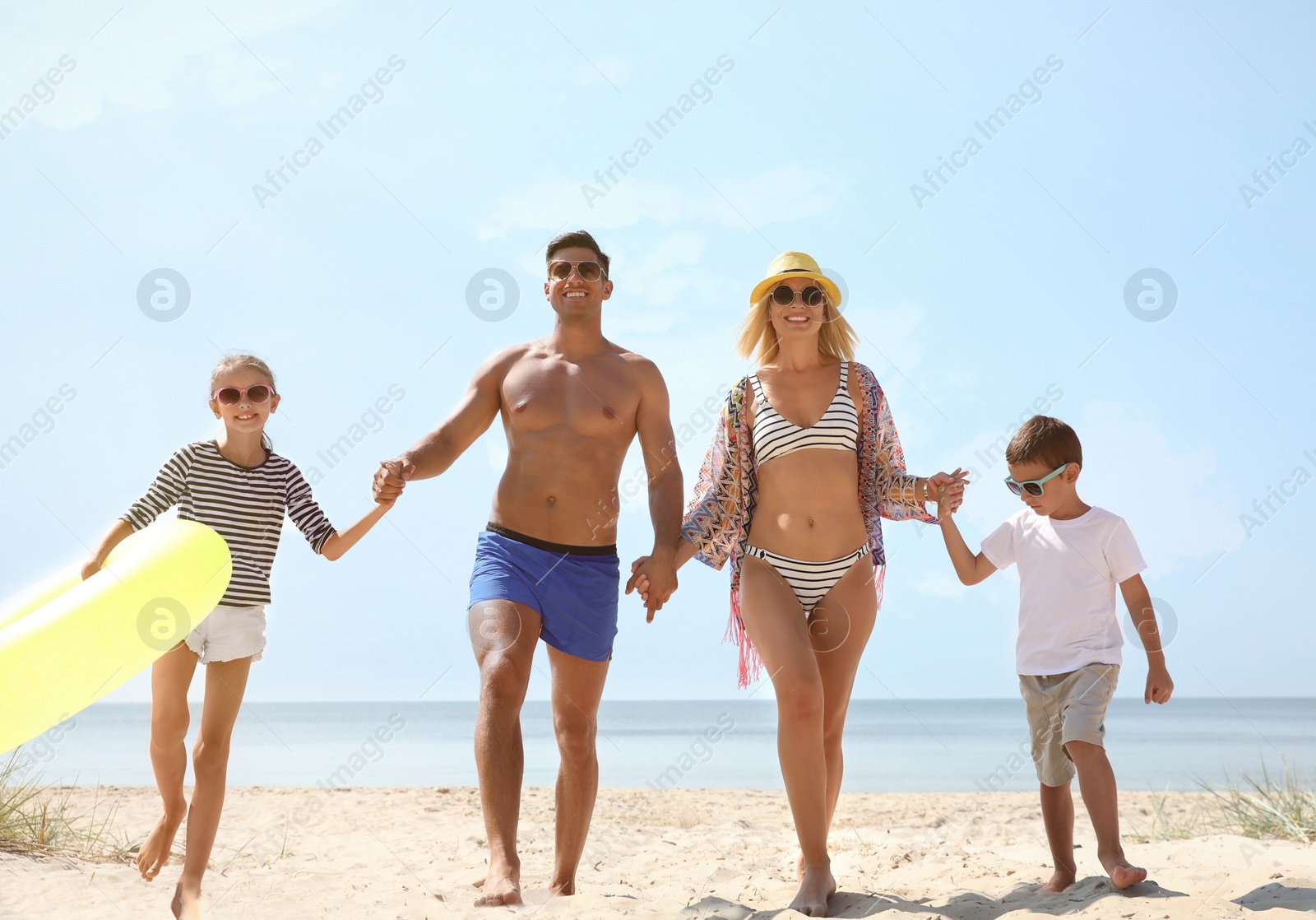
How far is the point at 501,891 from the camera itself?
3.68 metres

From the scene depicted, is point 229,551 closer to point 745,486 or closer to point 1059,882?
point 745,486

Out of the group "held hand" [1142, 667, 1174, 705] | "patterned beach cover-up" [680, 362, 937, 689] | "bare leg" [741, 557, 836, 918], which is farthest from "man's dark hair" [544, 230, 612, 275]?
"held hand" [1142, 667, 1174, 705]

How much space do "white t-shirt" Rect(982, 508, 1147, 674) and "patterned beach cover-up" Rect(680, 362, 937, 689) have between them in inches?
21.1

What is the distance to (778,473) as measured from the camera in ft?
14.4

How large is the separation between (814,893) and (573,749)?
1.23 metres

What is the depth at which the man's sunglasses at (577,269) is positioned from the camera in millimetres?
4848

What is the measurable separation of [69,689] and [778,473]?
2819 millimetres

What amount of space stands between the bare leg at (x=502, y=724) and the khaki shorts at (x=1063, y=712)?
207cm

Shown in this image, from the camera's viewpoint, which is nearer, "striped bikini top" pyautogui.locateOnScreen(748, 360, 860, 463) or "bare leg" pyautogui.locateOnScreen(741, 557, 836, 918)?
"bare leg" pyautogui.locateOnScreen(741, 557, 836, 918)

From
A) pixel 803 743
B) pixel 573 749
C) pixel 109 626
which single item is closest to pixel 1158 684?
pixel 803 743

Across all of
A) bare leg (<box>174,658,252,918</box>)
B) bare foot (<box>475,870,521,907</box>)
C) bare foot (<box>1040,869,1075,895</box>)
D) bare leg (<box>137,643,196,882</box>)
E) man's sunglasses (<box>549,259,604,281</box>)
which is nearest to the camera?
bare foot (<box>475,870,521,907</box>)

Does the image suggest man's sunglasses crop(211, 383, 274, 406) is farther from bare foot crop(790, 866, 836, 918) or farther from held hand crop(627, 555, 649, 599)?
bare foot crop(790, 866, 836, 918)

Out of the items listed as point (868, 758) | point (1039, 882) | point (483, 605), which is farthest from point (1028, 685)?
point (868, 758)

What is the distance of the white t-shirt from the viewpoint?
13.2 ft
